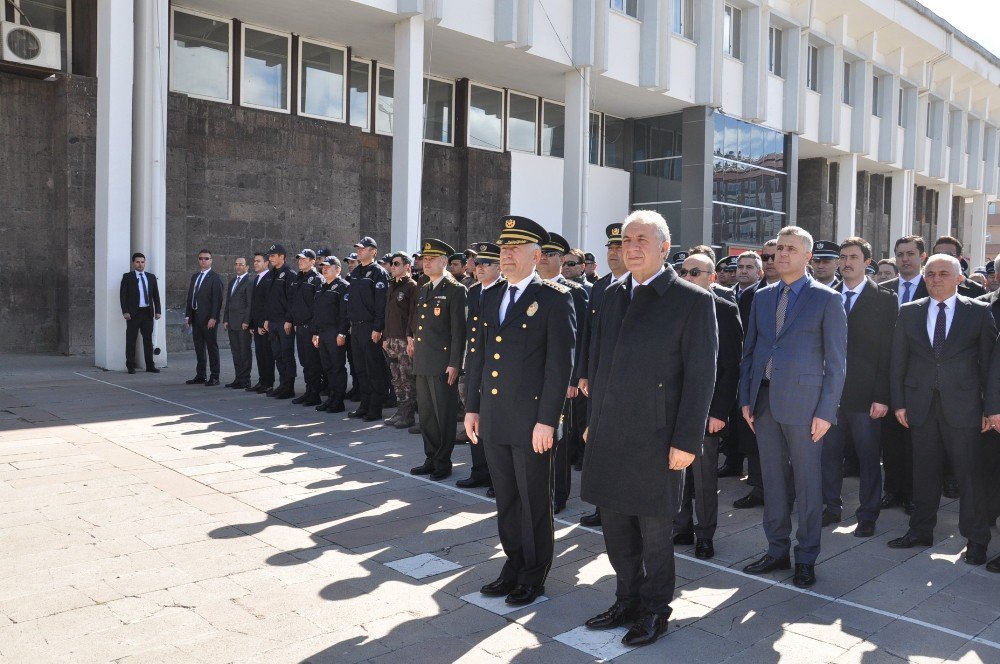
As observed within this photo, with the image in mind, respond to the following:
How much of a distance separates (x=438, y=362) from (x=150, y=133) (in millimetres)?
8863

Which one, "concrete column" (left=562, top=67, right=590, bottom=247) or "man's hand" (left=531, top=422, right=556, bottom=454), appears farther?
"concrete column" (left=562, top=67, right=590, bottom=247)

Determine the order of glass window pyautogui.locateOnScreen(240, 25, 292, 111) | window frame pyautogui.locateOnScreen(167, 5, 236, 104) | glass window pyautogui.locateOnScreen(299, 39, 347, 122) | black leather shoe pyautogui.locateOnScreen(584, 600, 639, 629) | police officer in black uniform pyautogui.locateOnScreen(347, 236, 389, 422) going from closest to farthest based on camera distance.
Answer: black leather shoe pyautogui.locateOnScreen(584, 600, 639, 629), police officer in black uniform pyautogui.locateOnScreen(347, 236, 389, 422), window frame pyautogui.locateOnScreen(167, 5, 236, 104), glass window pyautogui.locateOnScreen(240, 25, 292, 111), glass window pyautogui.locateOnScreen(299, 39, 347, 122)

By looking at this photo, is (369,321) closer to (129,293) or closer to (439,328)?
(439,328)

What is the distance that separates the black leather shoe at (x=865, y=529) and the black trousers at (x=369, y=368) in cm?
558

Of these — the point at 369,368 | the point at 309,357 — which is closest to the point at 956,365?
the point at 369,368

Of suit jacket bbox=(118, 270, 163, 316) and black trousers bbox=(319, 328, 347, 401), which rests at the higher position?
suit jacket bbox=(118, 270, 163, 316)

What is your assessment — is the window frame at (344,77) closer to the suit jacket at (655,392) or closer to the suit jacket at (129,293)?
the suit jacket at (129,293)

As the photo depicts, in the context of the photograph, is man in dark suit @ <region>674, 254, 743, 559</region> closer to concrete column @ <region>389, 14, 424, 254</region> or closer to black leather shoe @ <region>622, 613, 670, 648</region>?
black leather shoe @ <region>622, 613, 670, 648</region>

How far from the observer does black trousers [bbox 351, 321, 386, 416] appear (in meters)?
9.58

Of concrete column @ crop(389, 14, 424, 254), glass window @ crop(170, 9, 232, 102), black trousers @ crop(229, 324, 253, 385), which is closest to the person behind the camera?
black trousers @ crop(229, 324, 253, 385)

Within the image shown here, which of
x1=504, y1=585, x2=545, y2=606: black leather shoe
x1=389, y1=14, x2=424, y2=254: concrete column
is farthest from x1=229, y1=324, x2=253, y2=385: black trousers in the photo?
x1=504, y1=585, x2=545, y2=606: black leather shoe

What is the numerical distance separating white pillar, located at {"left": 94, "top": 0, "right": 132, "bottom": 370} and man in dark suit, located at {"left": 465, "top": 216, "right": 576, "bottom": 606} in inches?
416

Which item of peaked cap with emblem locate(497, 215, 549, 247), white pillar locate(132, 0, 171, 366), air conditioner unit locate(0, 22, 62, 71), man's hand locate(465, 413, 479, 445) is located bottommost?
man's hand locate(465, 413, 479, 445)

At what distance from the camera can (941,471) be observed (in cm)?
541
